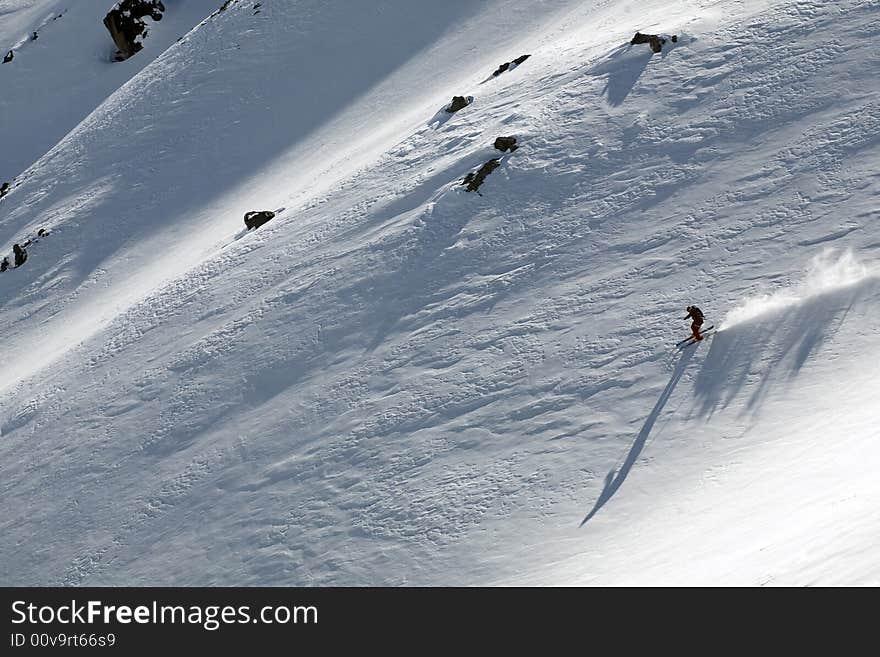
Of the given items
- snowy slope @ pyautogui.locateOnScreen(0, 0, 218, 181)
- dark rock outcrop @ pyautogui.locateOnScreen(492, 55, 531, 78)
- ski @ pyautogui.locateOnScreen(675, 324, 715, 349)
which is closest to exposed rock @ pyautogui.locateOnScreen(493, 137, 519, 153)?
dark rock outcrop @ pyautogui.locateOnScreen(492, 55, 531, 78)

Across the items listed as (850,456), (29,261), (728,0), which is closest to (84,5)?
(29,261)

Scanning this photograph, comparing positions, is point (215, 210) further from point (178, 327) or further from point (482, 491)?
point (482, 491)

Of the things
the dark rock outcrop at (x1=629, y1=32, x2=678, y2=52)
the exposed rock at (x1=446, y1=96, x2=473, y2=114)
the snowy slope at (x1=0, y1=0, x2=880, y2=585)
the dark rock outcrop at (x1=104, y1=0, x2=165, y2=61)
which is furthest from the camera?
the dark rock outcrop at (x1=104, y1=0, x2=165, y2=61)

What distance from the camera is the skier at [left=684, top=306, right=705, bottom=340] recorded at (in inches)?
741

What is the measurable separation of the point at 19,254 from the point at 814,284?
32.8 m

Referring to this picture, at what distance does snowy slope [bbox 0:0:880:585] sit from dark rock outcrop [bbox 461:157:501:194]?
0.38 metres

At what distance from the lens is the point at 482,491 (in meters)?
18.6

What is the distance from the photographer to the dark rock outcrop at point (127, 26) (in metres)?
55.6

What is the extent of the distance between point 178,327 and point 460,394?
1076 cm

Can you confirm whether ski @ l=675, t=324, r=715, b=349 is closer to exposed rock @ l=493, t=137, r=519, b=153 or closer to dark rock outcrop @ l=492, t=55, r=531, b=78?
exposed rock @ l=493, t=137, r=519, b=153

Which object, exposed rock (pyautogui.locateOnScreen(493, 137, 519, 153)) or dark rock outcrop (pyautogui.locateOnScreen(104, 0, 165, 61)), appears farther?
dark rock outcrop (pyautogui.locateOnScreen(104, 0, 165, 61))

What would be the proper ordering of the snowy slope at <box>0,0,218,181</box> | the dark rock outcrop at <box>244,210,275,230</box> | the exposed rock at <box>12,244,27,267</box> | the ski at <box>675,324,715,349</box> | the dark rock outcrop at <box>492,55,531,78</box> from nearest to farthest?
1. the ski at <box>675,324,715,349</box>
2. the dark rock outcrop at <box>244,210,275,230</box>
3. the dark rock outcrop at <box>492,55,531,78</box>
4. the exposed rock at <box>12,244,27,267</box>
5. the snowy slope at <box>0,0,218,181</box>

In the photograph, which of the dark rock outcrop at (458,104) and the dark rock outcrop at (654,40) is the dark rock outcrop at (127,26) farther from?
the dark rock outcrop at (654,40)

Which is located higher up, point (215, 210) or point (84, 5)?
point (84, 5)
